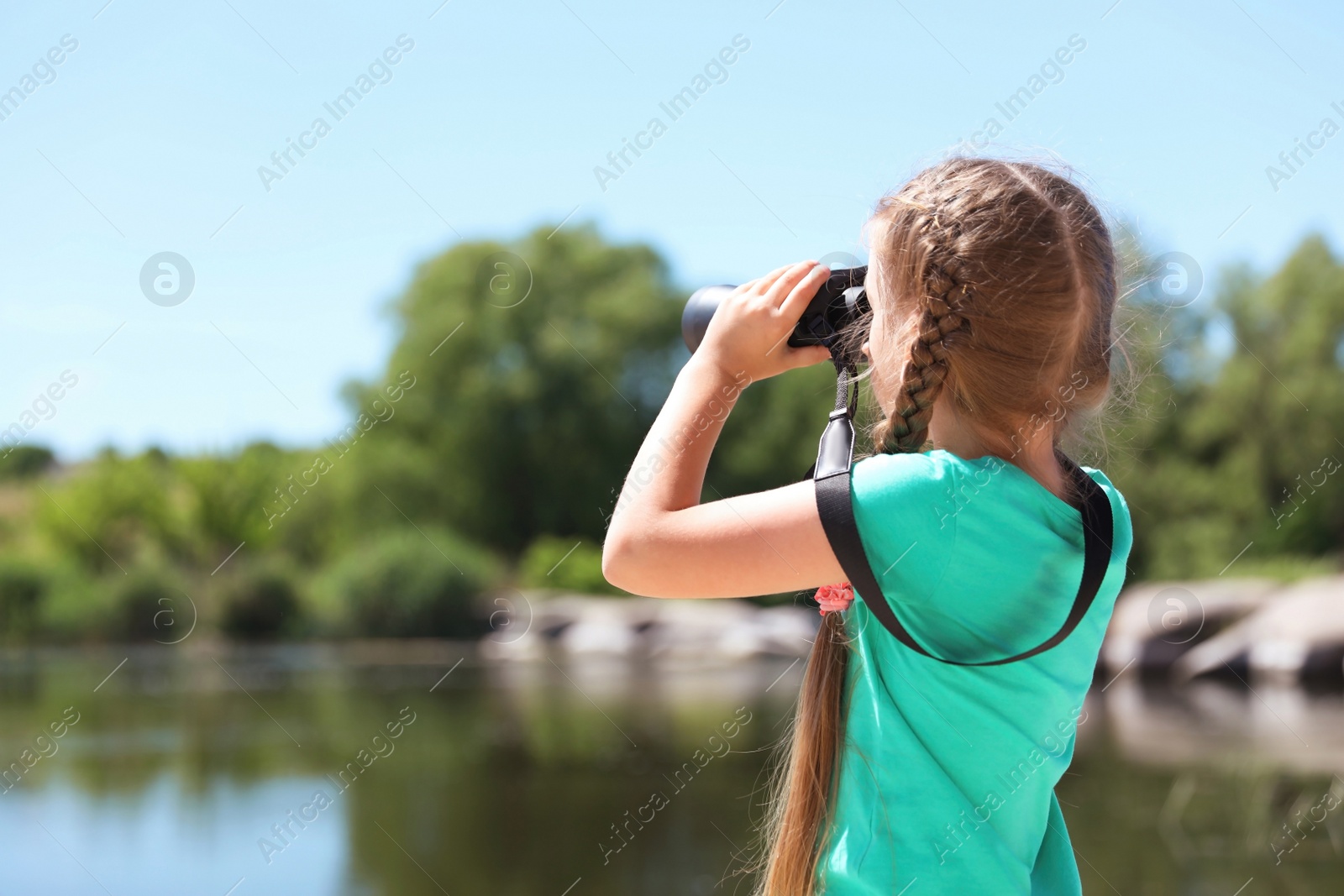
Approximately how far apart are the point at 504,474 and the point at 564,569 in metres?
3.20

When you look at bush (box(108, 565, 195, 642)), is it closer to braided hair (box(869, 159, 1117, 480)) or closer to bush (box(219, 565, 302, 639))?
bush (box(219, 565, 302, 639))

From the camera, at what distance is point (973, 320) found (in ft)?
2.75

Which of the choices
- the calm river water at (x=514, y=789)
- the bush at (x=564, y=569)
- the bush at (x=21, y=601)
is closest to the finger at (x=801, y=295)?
the calm river water at (x=514, y=789)

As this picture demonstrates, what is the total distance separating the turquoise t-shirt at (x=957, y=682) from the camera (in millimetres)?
780

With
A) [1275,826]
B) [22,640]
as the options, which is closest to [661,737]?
[1275,826]

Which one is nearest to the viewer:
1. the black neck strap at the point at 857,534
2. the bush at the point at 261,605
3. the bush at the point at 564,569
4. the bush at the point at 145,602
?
the black neck strap at the point at 857,534

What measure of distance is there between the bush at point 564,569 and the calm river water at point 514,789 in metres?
5.63

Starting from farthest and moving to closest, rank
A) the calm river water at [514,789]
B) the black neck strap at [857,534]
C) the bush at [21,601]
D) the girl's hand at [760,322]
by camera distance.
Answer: the bush at [21,601], the calm river water at [514,789], the girl's hand at [760,322], the black neck strap at [857,534]

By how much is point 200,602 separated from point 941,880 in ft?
54.1

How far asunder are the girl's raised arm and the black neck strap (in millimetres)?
13

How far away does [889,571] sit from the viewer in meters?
0.78

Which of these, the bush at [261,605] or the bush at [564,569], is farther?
the bush at [564,569]

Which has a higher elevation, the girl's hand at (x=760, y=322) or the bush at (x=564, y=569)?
the girl's hand at (x=760, y=322)

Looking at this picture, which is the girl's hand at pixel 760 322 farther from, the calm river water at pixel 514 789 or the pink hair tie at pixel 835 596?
the calm river water at pixel 514 789
